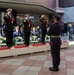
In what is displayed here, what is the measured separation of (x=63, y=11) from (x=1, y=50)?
2237 centimetres

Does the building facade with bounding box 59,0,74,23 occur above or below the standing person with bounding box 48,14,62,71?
above

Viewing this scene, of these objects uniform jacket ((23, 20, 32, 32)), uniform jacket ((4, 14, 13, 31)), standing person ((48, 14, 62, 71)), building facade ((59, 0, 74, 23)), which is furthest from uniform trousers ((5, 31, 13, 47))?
building facade ((59, 0, 74, 23))

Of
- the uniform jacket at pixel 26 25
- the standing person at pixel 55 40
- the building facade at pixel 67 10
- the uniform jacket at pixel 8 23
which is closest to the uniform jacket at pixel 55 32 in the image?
the standing person at pixel 55 40

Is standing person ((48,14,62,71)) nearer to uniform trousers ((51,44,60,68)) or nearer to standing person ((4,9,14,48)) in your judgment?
uniform trousers ((51,44,60,68))

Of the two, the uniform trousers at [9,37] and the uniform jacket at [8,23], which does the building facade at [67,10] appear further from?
the uniform jacket at [8,23]

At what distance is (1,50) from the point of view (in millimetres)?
9953

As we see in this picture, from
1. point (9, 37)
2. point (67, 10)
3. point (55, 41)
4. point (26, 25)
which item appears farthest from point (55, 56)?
point (67, 10)

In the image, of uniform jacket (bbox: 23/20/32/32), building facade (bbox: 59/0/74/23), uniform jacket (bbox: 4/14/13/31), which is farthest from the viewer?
building facade (bbox: 59/0/74/23)

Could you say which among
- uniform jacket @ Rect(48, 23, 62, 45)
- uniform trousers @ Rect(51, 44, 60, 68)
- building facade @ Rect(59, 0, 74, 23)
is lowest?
uniform trousers @ Rect(51, 44, 60, 68)

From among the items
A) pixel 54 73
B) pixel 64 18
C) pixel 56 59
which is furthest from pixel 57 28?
pixel 64 18

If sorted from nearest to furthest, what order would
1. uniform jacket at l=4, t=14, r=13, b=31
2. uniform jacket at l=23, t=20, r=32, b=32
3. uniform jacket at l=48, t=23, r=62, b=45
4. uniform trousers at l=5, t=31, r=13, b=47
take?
uniform jacket at l=48, t=23, r=62, b=45
uniform jacket at l=4, t=14, r=13, b=31
uniform trousers at l=5, t=31, r=13, b=47
uniform jacket at l=23, t=20, r=32, b=32

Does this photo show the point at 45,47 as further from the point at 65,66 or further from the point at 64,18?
the point at 64,18

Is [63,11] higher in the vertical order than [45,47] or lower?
higher

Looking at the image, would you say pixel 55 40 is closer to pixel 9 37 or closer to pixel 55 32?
pixel 55 32
